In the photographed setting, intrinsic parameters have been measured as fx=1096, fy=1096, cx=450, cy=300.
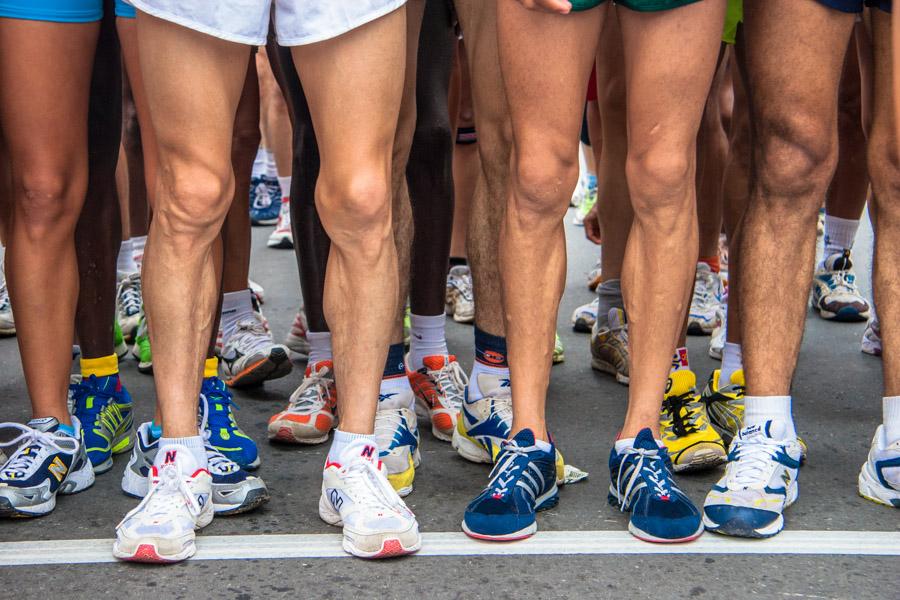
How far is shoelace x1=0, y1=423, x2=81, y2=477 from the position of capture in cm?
275

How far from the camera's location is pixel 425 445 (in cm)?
334

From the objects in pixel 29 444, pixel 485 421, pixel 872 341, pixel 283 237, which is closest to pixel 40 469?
pixel 29 444

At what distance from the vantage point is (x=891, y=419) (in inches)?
113

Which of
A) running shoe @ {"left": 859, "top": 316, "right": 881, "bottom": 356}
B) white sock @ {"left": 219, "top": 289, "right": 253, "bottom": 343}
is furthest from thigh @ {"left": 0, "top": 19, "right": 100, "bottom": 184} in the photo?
running shoe @ {"left": 859, "top": 316, "right": 881, "bottom": 356}

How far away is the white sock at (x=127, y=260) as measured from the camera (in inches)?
194

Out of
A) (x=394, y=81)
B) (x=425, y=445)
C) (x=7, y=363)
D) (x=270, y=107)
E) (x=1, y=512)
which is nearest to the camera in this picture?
(x=394, y=81)

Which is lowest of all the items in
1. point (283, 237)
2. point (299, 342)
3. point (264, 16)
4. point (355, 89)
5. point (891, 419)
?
point (283, 237)

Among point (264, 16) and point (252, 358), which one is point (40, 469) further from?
point (264, 16)

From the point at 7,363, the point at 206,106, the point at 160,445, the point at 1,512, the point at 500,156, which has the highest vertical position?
the point at 206,106

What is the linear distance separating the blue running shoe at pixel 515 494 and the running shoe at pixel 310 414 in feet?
2.53

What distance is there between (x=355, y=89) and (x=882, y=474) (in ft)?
5.44

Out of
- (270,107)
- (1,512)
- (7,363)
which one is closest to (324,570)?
(1,512)

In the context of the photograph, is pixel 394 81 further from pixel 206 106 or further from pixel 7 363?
pixel 7 363

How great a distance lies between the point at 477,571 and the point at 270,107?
4.48 metres
